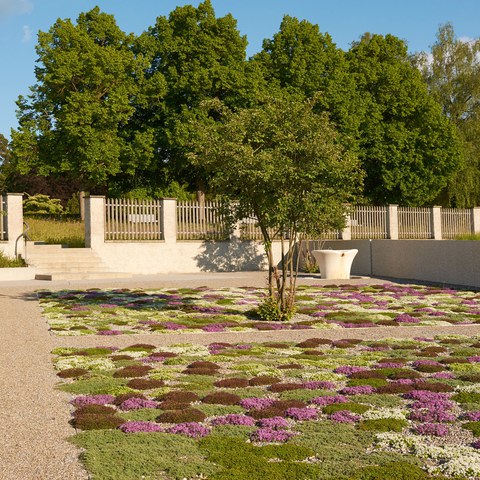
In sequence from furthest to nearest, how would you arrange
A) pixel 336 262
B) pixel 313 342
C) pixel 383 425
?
1. pixel 336 262
2. pixel 313 342
3. pixel 383 425

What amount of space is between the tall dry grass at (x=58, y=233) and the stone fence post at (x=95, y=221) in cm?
238

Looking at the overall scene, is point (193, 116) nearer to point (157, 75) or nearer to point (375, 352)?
point (157, 75)

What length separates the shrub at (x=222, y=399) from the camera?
7883 millimetres

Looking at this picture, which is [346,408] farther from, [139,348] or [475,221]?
[475,221]

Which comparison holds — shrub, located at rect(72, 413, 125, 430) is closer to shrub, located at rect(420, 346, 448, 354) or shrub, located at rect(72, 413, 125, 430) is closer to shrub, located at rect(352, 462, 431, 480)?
shrub, located at rect(352, 462, 431, 480)

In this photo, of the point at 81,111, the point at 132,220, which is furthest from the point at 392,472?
the point at 81,111

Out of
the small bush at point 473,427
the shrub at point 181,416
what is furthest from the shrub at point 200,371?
the small bush at point 473,427

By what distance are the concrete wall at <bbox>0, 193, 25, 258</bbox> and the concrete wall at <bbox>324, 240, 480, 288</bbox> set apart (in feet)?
47.0

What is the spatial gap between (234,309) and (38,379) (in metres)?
8.61

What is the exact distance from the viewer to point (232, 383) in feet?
29.0

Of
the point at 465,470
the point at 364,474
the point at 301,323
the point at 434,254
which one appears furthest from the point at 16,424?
the point at 434,254

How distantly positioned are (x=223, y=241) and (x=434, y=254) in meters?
10.3

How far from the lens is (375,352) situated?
36.8ft

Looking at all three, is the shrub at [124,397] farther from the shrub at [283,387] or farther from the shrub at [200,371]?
the shrub at [283,387]
